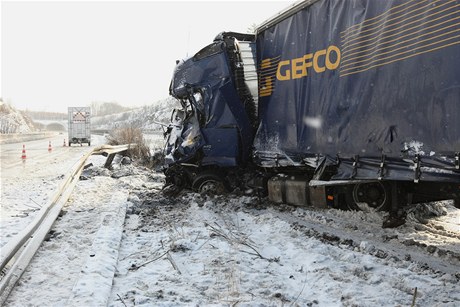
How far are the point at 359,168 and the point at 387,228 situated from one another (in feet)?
→ 4.36

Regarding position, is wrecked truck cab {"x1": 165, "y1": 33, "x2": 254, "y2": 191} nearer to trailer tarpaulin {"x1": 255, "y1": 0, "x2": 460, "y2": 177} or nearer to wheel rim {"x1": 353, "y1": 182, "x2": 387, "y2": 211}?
trailer tarpaulin {"x1": 255, "y1": 0, "x2": 460, "y2": 177}

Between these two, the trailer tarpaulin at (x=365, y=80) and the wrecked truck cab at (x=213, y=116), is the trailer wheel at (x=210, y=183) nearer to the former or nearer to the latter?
the wrecked truck cab at (x=213, y=116)

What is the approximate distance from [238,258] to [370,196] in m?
2.31

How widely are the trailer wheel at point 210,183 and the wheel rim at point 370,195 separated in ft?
11.0

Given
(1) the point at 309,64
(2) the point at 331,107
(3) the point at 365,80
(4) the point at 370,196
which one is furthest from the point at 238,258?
(1) the point at 309,64

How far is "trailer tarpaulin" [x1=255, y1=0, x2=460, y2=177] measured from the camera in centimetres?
377

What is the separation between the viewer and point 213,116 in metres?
8.14

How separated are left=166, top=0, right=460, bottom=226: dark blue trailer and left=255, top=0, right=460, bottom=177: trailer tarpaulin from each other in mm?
13

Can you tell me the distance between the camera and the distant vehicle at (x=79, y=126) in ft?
112

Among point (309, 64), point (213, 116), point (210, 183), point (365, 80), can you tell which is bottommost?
point (210, 183)

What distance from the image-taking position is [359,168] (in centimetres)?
501

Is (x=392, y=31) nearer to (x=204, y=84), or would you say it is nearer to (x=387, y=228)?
(x=387, y=228)

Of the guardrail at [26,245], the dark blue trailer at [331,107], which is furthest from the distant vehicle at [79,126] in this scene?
the guardrail at [26,245]

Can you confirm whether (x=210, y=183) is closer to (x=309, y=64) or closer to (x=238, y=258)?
(x=309, y=64)
